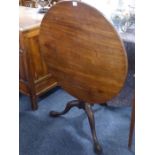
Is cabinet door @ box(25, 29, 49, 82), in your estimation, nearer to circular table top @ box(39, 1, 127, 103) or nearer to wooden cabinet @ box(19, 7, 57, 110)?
wooden cabinet @ box(19, 7, 57, 110)

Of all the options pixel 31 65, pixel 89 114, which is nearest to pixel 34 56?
pixel 31 65

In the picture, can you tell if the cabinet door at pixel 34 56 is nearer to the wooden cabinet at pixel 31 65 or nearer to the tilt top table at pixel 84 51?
the wooden cabinet at pixel 31 65

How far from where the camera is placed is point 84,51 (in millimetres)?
1392

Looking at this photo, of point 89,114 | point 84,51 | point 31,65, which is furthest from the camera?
point 31,65

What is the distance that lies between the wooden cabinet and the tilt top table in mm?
263

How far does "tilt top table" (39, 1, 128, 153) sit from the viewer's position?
4.17ft

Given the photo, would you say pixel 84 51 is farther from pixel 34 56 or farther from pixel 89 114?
pixel 34 56

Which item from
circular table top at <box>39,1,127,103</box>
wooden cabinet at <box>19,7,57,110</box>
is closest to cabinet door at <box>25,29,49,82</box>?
wooden cabinet at <box>19,7,57,110</box>

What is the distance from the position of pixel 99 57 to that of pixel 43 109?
0.98 meters

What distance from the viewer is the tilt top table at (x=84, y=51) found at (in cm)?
127
